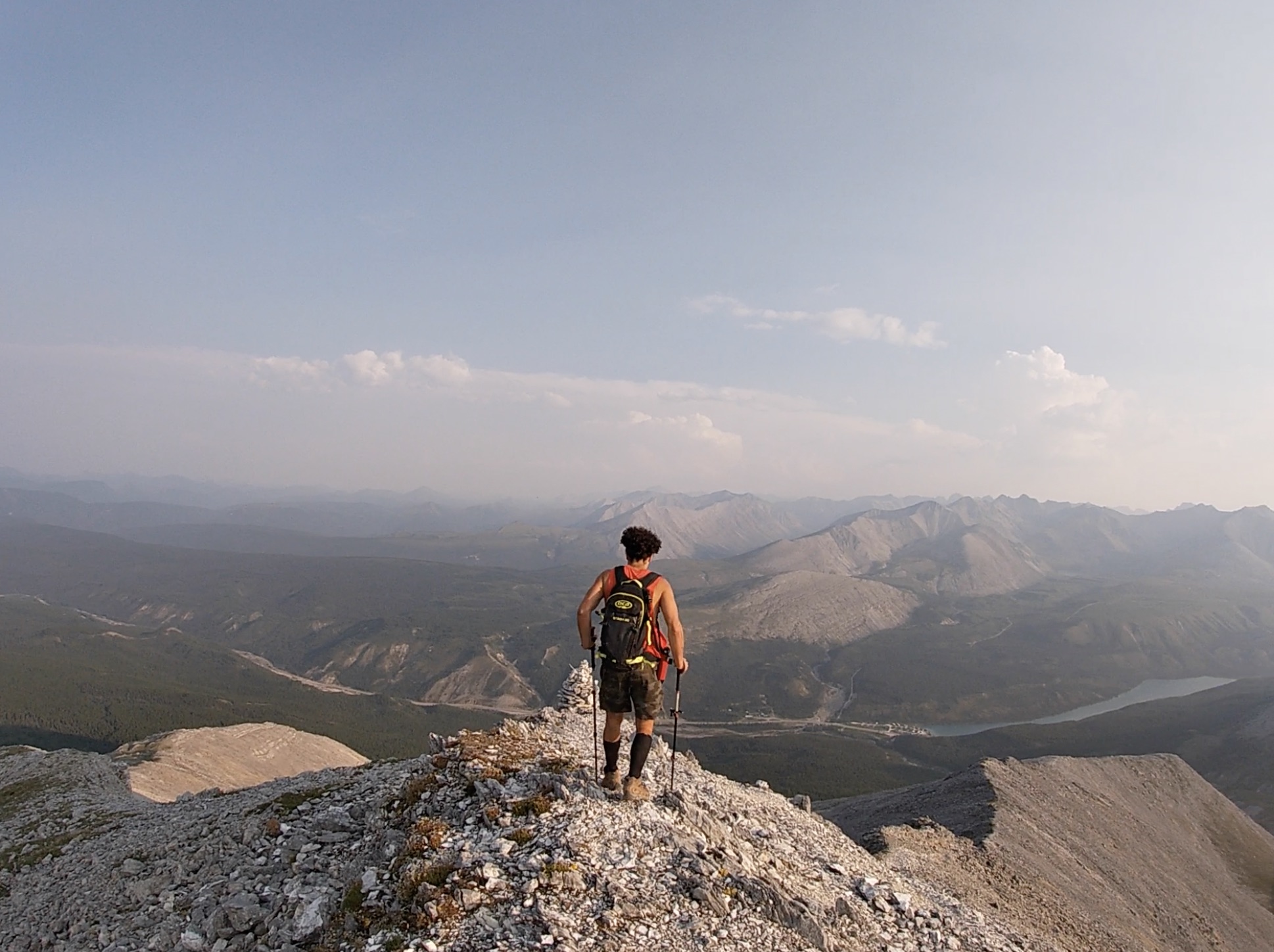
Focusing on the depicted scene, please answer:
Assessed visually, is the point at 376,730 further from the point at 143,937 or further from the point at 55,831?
the point at 143,937

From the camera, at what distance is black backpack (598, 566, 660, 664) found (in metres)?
13.7

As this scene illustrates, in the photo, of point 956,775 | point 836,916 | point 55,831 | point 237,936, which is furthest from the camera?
point 956,775

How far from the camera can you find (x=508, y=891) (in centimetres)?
1136

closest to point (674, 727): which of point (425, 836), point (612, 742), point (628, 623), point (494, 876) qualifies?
point (612, 742)

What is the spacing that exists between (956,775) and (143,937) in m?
59.2

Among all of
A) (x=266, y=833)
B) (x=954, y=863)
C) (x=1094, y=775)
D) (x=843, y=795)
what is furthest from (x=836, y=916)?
(x=843, y=795)

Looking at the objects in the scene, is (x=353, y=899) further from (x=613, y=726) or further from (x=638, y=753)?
(x=638, y=753)

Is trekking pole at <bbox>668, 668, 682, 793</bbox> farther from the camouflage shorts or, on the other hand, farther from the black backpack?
the black backpack

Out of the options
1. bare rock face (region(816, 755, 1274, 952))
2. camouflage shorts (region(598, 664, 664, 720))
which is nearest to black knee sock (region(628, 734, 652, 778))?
camouflage shorts (region(598, 664, 664, 720))

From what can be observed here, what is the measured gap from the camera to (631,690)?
14195 mm

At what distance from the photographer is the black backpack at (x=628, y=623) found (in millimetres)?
13742

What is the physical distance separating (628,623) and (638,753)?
3160 millimetres

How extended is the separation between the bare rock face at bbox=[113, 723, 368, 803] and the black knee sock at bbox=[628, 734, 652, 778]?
121 feet

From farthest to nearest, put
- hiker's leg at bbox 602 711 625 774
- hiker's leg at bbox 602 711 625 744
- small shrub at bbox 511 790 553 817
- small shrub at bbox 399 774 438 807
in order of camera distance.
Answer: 1. small shrub at bbox 399 774 438 807
2. hiker's leg at bbox 602 711 625 774
3. hiker's leg at bbox 602 711 625 744
4. small shrub at bbox 511 790 553 817
